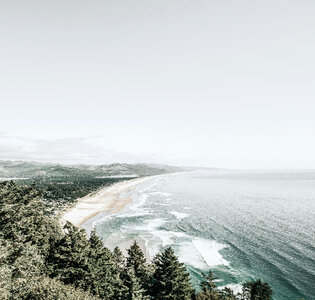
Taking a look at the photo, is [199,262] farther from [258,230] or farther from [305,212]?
[305,212]

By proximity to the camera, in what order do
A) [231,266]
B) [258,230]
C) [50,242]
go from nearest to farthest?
[50,242]
[231,266]
[258,230]

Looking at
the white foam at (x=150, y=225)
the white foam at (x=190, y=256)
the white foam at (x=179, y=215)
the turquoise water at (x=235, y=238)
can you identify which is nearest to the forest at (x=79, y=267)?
the turquoise water at (x=235, y=238)

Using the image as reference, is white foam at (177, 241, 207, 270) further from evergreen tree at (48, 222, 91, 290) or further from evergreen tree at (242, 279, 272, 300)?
evergreen tree at (48, 222, 91, 290)

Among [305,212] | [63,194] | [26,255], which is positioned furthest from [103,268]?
[63,194]

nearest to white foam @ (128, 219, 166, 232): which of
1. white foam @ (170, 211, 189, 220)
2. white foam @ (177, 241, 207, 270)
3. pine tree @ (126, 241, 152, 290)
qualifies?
white foam @ (170, 211, 189, 220)

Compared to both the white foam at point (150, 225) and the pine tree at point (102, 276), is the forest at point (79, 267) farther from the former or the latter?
the white foam at point (150, 225)

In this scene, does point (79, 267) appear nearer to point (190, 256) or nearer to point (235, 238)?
point (190, 256)

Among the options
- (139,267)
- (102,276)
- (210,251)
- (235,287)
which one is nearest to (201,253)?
(210,251)

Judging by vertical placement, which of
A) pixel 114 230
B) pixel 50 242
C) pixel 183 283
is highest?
pixel 50 242
